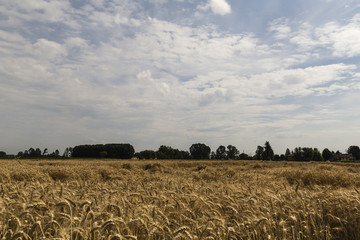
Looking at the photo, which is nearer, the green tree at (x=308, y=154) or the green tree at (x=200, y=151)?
the green tree at (x=308, y=154)

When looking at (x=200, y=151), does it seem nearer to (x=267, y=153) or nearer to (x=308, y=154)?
(x=267, y=153)

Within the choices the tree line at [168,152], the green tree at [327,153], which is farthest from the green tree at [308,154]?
the green tree at [327,153]

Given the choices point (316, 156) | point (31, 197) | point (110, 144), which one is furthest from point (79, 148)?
point (31, 197)

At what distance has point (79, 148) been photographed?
112 meters

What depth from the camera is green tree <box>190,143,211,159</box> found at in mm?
129750

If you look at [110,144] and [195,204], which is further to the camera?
[110,144]

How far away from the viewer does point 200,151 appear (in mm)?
131625

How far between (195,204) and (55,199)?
190 centimetres

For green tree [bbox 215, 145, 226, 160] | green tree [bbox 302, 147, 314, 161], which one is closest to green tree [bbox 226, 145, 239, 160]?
green tree [bbox 215, 145, 226, 160]

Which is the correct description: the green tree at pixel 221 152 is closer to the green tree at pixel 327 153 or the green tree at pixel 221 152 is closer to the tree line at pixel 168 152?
the tree line at pixel 168 152

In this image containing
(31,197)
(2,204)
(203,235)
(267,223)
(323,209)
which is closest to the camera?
(203,235)

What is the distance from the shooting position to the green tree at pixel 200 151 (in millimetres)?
129750

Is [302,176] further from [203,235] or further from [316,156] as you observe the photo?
[316,156]

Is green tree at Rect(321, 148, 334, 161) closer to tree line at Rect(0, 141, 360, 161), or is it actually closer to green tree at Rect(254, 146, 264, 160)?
tree line at Rect(0, 141, 360, 161)
